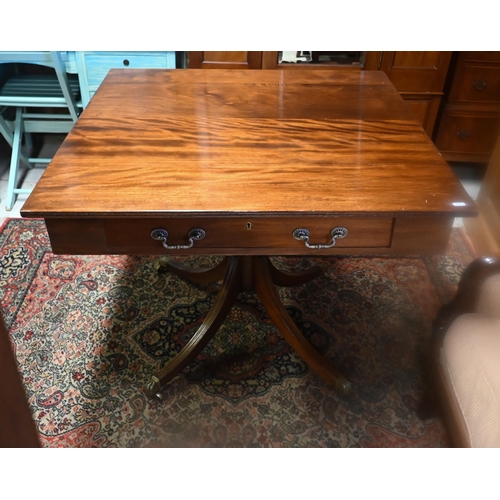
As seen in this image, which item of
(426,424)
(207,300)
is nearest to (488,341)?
(426,424)

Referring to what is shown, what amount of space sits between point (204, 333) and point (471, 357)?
0.70 meters

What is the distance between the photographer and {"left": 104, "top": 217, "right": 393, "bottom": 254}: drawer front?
101cm

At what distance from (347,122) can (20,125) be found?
5.33 feet

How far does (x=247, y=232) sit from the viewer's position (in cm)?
102

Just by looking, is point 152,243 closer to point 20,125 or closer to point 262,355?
point 262,355

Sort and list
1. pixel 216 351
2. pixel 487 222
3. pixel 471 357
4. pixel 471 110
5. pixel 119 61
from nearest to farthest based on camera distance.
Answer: pixel 471 357 < pixel 216 351 < pixel 487 222 < pixel 119 61 < pixel 471 110

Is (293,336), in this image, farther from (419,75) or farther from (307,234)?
(419,75)

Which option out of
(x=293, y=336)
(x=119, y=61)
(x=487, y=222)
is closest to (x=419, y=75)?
(x=487, y=222)

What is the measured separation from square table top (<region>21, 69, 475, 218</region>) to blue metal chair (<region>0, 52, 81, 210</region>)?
708mm

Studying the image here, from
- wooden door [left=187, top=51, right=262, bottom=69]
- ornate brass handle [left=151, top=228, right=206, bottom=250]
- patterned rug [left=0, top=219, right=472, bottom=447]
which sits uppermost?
ornate brass handle [left=151, top=228, right=206, bottom=250]

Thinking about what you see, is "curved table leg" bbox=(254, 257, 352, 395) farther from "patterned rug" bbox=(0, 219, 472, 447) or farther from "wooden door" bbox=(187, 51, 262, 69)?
"wooden door" bbox=(187, 51, 262, 69)

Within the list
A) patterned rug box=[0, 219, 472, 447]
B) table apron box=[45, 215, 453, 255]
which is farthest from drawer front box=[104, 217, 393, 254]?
patterned rug box=[0, 219, 472, 447]

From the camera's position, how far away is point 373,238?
3.44 feet

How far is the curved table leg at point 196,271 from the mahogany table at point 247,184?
39 cm
